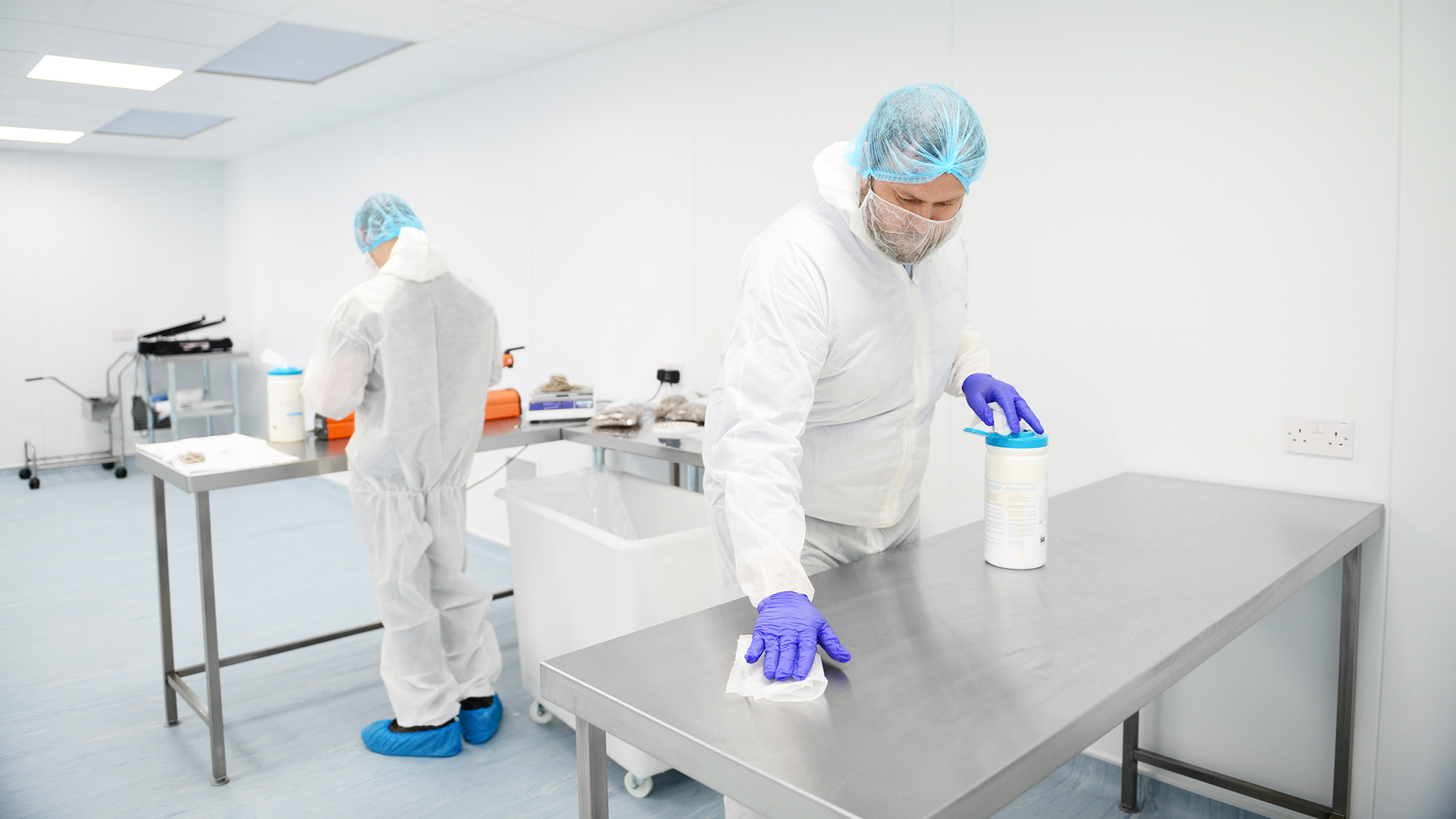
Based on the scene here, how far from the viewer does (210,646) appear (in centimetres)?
235

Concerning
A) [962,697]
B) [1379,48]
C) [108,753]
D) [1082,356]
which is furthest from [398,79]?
[962,697]

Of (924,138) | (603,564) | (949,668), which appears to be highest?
(924,138)

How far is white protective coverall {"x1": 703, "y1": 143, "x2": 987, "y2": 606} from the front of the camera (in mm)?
1198

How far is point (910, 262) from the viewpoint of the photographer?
4.63 ft

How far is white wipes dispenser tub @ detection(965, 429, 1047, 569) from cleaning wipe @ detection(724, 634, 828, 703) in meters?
0.47

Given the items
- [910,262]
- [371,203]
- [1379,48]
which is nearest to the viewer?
[910,262]

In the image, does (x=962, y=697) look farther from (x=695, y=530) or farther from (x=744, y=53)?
(x=744, y=53)

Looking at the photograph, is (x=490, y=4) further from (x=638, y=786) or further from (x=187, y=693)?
(x=638, y=786)

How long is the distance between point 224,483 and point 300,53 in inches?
89.4

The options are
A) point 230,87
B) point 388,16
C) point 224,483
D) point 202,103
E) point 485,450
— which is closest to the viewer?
point 224,483

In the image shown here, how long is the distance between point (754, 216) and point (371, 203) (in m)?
1.21

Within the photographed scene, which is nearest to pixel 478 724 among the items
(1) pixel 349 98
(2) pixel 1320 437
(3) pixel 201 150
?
(2) pixel 1320 437

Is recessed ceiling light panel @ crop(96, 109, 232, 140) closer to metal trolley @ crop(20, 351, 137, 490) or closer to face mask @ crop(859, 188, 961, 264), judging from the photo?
metal trolley @ crop(20, 351, 137, 490)

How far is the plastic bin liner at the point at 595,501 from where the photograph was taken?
2838 millimetres
